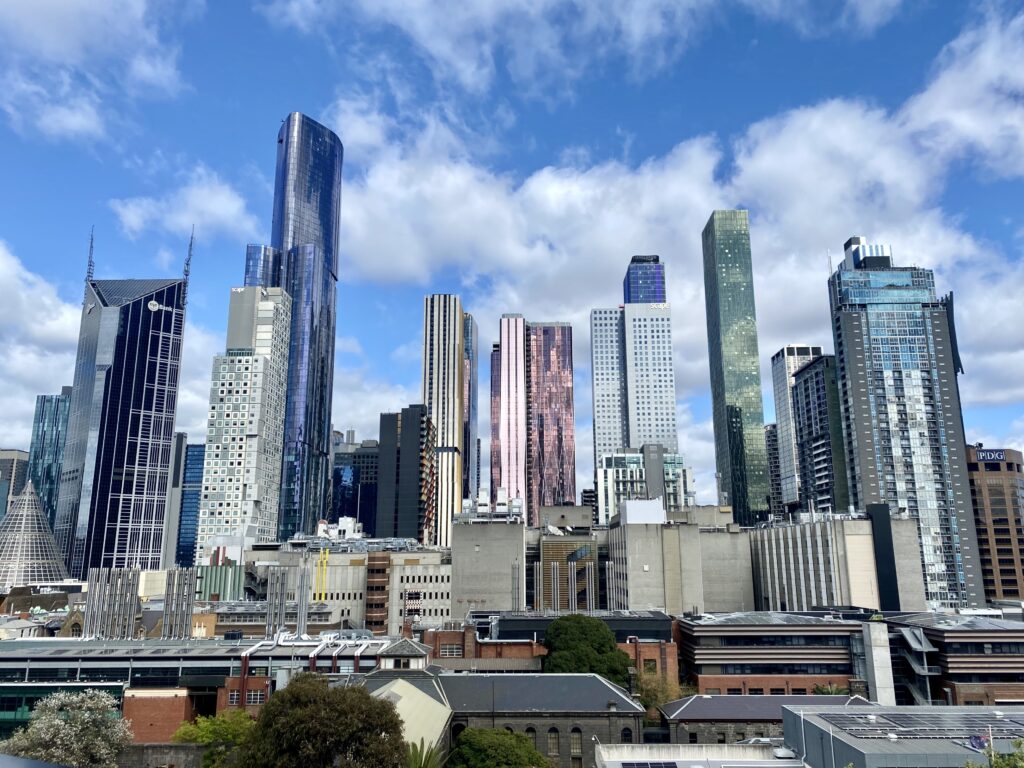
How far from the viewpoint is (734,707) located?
6950 centimetres

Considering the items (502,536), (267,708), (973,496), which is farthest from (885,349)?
(267,708)

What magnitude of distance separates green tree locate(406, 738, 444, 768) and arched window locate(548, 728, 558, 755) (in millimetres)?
17366

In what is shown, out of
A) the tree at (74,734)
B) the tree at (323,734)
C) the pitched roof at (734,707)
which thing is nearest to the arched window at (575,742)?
the pitched roof at (734,707)

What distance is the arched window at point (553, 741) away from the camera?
62469 millimetres

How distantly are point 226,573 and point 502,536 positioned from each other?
54.7m

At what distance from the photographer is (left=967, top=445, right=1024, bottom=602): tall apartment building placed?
17450cm

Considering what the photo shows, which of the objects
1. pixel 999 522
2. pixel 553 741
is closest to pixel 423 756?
pixel 553 741

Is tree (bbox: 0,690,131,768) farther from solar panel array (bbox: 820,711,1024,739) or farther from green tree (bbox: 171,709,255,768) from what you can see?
solar panel array (bbox: 820,711,1024,739)

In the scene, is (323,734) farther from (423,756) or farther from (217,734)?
(217,734)

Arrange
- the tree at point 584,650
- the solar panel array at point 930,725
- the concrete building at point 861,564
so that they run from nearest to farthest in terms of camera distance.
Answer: the solar panel array at point 930,725 → the tree at point 584,650 → the concrete building at point 861,564

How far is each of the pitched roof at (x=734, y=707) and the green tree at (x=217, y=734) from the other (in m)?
37.6

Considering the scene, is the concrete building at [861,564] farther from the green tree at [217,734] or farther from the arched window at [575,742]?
the green tree at [217,734]

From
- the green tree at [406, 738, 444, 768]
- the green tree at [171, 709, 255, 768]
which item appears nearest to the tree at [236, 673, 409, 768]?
the green tree at [406, 738, 444, 768]

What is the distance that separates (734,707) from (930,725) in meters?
31.3
